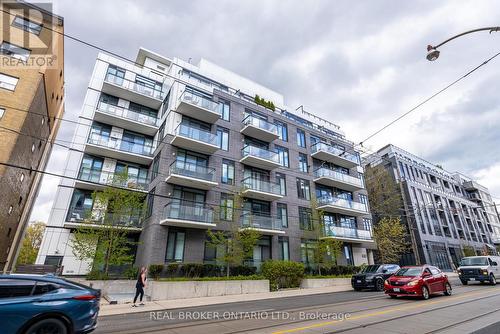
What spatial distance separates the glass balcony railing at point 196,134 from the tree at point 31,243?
122 feet

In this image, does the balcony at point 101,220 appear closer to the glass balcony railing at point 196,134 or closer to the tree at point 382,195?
the glass balcony railing at point 196,134

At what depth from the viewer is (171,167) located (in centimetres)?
1920

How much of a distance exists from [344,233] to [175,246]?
651 inches

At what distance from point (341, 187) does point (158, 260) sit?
2201cm

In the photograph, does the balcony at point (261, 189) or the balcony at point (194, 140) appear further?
the balcony at point (261, 189)

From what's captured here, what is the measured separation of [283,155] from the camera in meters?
27.3

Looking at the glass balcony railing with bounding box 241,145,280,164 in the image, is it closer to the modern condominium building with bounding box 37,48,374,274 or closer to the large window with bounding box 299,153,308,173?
the modern condominium building with bounding box 37,48,374,274

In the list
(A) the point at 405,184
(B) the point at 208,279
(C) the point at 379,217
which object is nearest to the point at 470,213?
(A) the point at 405,184

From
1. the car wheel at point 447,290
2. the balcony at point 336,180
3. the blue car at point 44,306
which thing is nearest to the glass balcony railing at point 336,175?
the balcony at point 336,180

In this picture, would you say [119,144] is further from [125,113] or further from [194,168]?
[194,168]

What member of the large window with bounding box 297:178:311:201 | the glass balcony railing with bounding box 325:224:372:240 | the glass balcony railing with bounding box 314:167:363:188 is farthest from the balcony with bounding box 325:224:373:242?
the glass balcony railing with bounding box 314:167:363:188

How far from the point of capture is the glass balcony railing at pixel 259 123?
24547mm

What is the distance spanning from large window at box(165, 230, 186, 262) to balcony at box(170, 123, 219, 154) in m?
6.92

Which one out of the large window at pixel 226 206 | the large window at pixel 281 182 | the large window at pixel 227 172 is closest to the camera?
the large window at pixel 226 206
